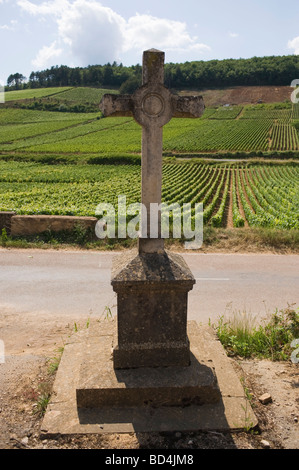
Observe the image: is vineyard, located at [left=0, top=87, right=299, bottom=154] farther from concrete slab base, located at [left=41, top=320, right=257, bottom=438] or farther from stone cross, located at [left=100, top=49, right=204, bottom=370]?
concrete slab base, located at [left=41, top=320, right=257, bottom=438]

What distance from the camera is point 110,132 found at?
69750mm

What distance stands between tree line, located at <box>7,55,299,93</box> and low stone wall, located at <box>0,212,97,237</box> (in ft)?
358

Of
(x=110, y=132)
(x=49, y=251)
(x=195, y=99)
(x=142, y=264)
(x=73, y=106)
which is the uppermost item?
(x=73, y=106)

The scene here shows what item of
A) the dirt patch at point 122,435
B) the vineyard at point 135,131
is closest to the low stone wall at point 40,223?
the dirt patch at point 122,435

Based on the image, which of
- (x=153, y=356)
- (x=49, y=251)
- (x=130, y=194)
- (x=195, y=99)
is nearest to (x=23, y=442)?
(x=153, y=356)

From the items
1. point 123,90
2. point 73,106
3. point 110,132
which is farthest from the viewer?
point 123,90

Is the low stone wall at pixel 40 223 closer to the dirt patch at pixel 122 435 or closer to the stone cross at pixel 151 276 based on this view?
the dirt patch at pixel 122 435

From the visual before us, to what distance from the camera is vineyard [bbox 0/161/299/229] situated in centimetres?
1638

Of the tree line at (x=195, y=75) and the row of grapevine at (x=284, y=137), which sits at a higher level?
the tree line at (x=195, y=75)

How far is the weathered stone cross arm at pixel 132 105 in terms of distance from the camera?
3811 millimetres

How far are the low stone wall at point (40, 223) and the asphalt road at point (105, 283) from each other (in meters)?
1.08

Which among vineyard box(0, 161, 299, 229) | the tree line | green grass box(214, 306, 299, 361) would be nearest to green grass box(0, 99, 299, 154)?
vineyard box(0, 161, 299, 229)
